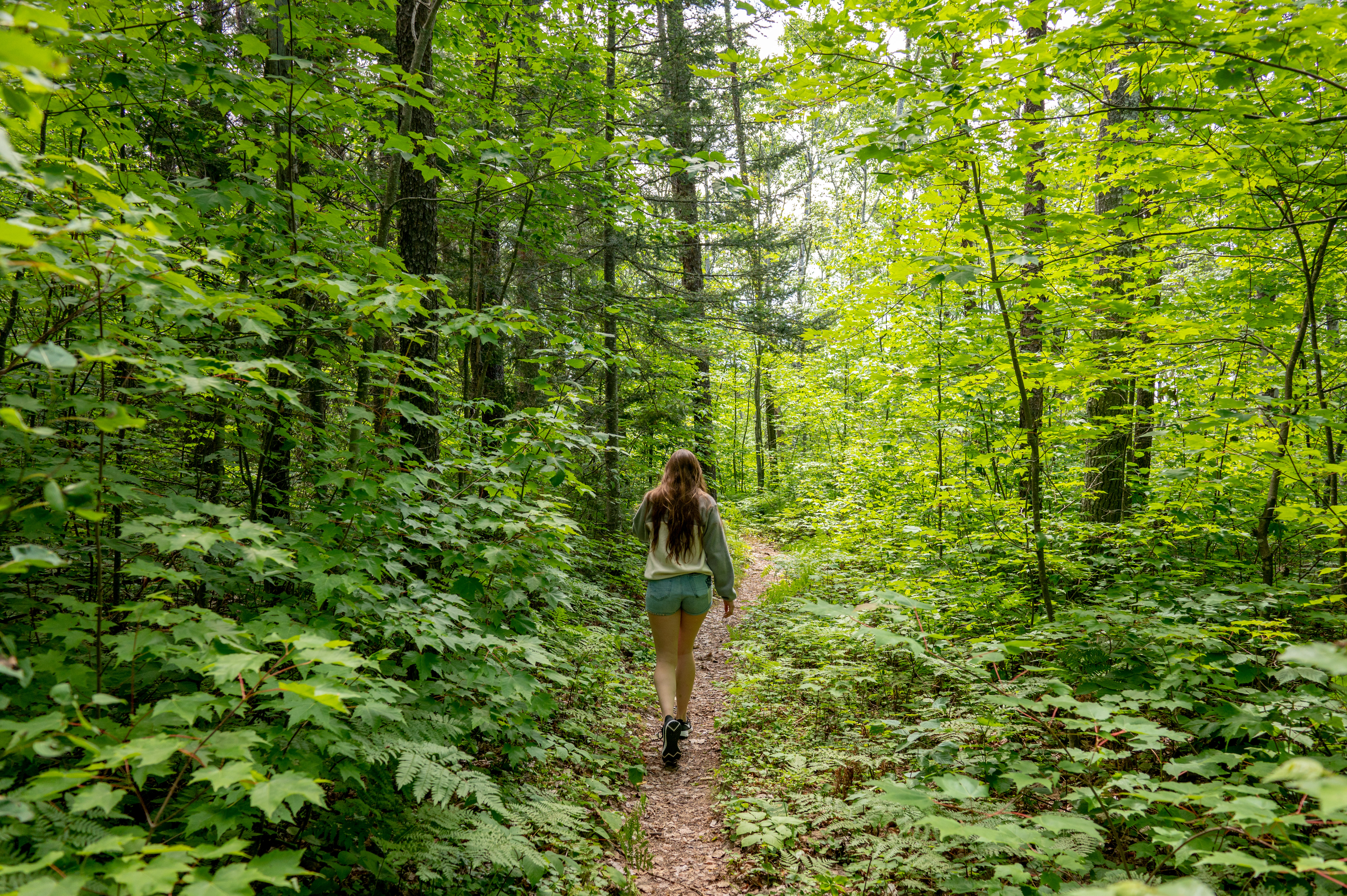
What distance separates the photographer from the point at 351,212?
17.3 feet

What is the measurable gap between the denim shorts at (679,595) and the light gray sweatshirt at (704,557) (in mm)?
49

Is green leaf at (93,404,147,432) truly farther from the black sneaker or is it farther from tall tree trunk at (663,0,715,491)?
tall tree trunk at (663,0,715,491)

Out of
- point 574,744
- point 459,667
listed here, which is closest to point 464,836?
point 459,667

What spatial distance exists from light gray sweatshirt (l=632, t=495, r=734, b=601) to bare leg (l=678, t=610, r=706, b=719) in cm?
35

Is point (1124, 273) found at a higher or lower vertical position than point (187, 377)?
higher

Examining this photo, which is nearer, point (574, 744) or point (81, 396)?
point (81, 396)

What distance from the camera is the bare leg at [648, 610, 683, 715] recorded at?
16.8 ft

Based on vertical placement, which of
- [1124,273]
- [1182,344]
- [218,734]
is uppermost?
[1124,273]

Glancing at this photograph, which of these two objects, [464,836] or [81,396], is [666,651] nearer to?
[464,836]

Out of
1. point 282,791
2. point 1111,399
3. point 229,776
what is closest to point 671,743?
point 282,791

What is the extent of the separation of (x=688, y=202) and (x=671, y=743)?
1048 centimetres

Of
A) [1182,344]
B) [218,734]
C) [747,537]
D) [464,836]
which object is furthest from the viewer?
[747,537]

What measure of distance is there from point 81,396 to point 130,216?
73 cm

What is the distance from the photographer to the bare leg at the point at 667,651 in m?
5.12
